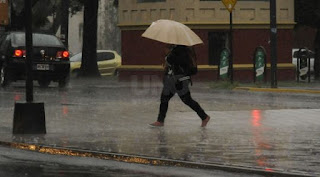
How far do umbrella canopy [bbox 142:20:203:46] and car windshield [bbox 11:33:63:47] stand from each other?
12.6 metres

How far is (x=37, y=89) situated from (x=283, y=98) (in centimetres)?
744

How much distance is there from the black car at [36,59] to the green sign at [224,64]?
18.8ft

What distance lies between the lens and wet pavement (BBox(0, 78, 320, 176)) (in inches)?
483

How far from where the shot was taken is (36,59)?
2822 cm

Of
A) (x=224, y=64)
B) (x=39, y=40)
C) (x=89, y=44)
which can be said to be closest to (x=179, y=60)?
(x=39, y=40)

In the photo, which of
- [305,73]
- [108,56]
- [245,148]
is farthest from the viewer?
[108,56]

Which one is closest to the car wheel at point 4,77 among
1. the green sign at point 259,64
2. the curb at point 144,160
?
the green sign at point 259,64

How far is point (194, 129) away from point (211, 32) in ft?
69.4

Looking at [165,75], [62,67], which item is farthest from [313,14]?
[165,75]

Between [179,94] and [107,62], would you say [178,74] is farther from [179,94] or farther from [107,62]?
[107,62]

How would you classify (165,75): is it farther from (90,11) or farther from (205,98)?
(90,11)

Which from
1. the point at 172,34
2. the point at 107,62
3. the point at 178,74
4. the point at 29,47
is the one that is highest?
the point at 172,34

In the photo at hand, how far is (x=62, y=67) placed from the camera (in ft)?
94.8

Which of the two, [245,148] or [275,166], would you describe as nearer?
[275,166]
